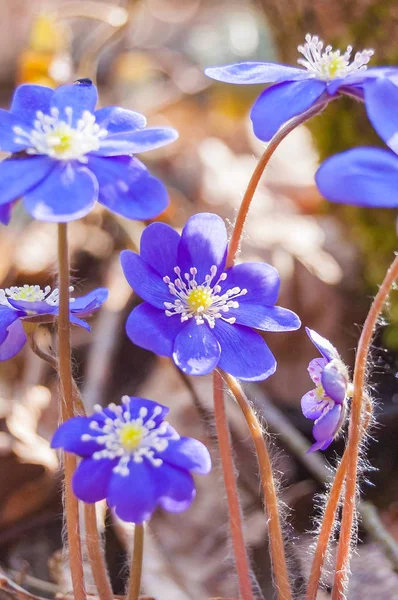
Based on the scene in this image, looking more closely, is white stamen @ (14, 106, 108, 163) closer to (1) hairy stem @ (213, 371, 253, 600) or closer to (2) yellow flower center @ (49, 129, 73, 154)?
(2) yellow flower center @ (49, 129, 73, 154)

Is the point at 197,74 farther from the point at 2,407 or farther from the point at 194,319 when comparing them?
the point at 194,319

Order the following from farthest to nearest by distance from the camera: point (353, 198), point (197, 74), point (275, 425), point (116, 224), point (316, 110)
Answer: point (197, 74) → point (116, 224) → point (275, 425) → point (316, 110) → point (353, 198)

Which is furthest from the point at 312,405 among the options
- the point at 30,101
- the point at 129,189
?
the point at 30,101

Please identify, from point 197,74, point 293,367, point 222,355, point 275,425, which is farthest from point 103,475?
point 197,74

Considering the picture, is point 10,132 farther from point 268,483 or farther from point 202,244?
point 268,483

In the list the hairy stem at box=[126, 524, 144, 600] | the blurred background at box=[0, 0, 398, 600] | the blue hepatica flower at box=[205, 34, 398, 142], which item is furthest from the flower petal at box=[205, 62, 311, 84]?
the hairy stem at box=[126, 524, 144, 600]

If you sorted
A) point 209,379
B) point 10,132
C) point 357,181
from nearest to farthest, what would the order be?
point 357,181 → point 10,132 → point 209,379
